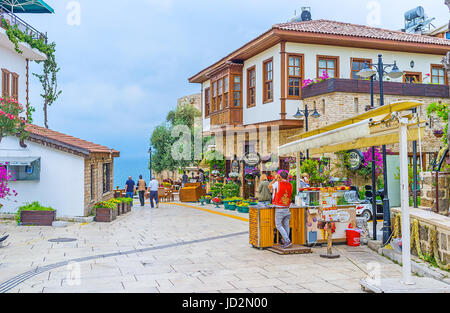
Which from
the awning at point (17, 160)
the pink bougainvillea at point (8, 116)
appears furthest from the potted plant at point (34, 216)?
the pink bougainvillea at point (8, 116)

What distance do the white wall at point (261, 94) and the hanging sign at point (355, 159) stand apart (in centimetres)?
419

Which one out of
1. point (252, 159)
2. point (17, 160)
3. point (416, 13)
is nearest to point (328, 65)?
point (252, 159)

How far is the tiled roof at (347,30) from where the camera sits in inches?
813

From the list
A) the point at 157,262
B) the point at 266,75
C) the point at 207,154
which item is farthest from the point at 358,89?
the point at 157,262

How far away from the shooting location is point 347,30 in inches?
874

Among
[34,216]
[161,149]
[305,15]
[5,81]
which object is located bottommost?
[34,216]

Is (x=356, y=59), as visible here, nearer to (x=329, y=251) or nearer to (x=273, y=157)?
(x=273, y=157)

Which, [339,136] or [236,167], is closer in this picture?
[339,136]

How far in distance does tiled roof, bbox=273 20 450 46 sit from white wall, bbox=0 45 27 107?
41.8 ft

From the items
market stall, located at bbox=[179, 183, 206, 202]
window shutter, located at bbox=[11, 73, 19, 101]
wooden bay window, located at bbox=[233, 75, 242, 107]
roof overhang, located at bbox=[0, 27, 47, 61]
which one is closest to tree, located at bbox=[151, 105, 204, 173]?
market stall, located at bbox=[179, 183, 206, 202]

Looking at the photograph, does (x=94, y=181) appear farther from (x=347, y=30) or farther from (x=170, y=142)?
(x=170, y=142)

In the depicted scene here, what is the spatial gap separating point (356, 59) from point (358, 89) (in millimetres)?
3294

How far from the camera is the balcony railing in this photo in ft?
68.2

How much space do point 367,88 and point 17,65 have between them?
1710 cm
